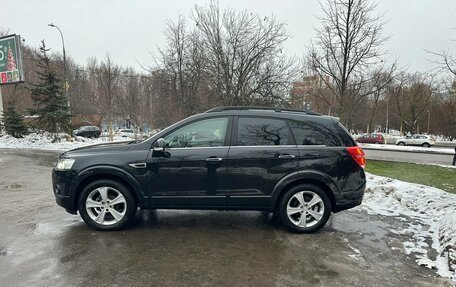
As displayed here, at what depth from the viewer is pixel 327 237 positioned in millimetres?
4500

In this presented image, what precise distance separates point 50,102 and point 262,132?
20.6m

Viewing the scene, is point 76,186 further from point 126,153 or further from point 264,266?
point 264,266

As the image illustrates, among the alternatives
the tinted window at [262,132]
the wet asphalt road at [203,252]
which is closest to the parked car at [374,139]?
the wet asphalt road at [203,252]

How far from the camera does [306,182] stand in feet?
15.1

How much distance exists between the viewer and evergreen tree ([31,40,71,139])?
2064 cm

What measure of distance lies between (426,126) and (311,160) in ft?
187

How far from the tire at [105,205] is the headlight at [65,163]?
1.35 feet

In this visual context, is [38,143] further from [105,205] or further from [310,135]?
[310,135]

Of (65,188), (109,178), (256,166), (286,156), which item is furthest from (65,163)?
(286,156)

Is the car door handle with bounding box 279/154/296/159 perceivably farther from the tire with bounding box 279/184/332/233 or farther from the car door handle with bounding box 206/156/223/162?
the car door handle with bounding box 206/156/223/162

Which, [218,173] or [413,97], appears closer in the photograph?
[218,173]

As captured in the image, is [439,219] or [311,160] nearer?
[311,160]

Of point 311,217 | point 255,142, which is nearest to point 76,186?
point 255,142

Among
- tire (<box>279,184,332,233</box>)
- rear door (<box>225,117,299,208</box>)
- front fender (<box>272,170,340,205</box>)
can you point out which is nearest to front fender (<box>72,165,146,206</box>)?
rear door (<box>225,117,299,208</box>)
